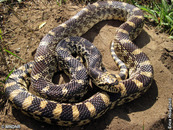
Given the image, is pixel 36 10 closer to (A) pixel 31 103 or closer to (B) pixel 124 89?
(A) pixel 31 103

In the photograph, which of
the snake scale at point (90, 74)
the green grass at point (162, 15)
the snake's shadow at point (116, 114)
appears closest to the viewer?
the snake scale at point (90, 74)

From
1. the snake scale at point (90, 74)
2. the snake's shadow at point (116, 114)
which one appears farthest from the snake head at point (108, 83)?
the snake's shadow at point (116, 114)

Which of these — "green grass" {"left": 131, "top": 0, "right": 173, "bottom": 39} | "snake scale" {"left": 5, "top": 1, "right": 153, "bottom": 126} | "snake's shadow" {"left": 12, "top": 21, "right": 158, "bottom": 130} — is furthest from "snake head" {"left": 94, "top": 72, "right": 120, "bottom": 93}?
"green grass" {"left": 131, "top": 0, "right": 173, "bottom": 39}

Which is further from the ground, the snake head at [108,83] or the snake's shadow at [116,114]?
the snake head at [108,83]

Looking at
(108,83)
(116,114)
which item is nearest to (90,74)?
(108,83)

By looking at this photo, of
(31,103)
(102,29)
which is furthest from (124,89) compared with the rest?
(102,29)

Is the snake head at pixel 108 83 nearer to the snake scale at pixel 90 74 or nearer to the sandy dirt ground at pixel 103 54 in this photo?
the snake scale at pixel 90 74
